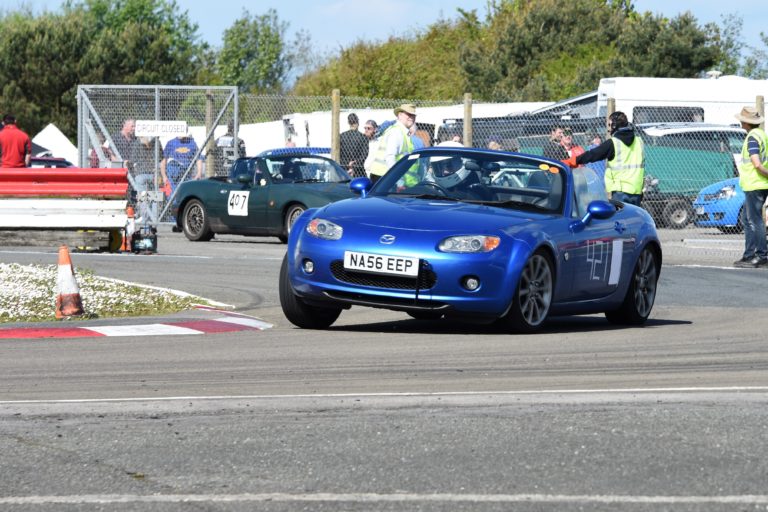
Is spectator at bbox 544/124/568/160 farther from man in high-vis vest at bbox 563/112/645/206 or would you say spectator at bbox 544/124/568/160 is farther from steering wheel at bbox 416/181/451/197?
steering wheel at bbox 416/181/451/197

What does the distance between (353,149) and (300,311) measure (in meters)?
13.7

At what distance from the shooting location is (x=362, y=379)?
24.9 ft

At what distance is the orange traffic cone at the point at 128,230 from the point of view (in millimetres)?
19484

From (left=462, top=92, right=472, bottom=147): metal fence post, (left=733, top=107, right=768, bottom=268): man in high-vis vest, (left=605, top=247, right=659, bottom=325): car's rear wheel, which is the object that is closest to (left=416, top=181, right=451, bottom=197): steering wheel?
(left=605, top=247, right=659, bottom=325): car's rear wheel

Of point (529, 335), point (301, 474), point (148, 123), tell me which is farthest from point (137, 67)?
point (301, 474)

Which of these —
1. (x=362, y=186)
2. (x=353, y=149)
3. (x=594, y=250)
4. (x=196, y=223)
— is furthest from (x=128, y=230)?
(x=594, y=250)

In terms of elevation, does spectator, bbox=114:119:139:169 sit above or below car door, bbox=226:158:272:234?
above

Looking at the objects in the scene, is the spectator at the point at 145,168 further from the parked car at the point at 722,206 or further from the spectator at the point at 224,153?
the parked car at the point at 722,206

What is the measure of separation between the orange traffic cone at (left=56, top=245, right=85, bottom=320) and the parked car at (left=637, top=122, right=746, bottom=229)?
15703 mm

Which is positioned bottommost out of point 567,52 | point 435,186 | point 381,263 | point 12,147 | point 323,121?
point 381,263

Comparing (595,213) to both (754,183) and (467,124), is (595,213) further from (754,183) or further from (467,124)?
(467,124)

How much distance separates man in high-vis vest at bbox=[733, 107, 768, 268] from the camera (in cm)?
1762

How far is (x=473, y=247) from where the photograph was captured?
9.67 meters

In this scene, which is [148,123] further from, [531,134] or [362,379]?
[362,379]
